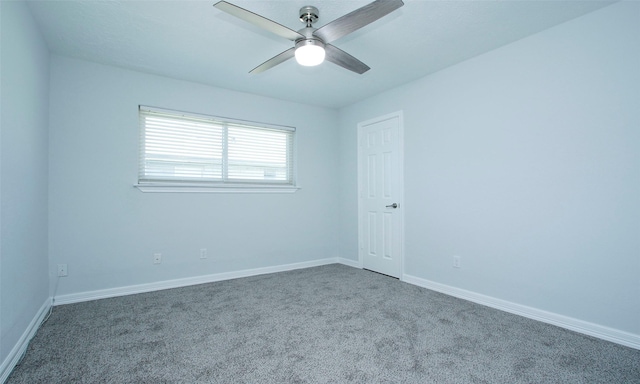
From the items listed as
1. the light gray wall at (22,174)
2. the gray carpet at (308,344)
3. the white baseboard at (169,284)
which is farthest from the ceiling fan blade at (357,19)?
the white baseboard at (169,284)

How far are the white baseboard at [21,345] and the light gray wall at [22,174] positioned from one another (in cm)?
4

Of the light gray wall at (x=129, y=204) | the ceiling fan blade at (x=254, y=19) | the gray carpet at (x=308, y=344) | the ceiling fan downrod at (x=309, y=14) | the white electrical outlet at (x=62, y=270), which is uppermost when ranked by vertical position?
the ceiling fan downrod at (x=309, y=14)

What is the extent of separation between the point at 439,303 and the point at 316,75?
2.82 metres

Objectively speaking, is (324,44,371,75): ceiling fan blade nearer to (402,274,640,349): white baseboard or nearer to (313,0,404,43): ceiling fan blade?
(313,0,404,43): ceiling fan blade

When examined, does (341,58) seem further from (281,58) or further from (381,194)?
(381,194)

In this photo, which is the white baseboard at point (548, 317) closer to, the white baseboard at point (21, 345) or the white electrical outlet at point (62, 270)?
the white baseboard at point (21, 345)

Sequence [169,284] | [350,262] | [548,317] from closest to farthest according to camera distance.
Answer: [548,317], [169,284], [350,262]

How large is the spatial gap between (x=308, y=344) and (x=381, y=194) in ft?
8.08

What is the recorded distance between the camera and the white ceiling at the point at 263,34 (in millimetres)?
2246

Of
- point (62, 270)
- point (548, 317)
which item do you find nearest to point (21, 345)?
point (62, 270)

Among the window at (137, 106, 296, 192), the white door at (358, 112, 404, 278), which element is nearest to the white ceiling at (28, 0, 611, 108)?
the window at (137, 106, 296, 192)

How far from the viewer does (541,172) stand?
2588 mm

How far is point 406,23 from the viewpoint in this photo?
8.06ft

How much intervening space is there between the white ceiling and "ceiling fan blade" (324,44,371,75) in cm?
29
